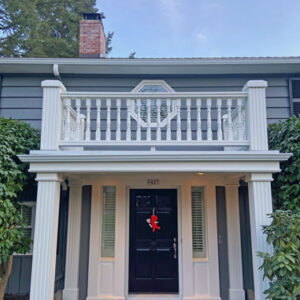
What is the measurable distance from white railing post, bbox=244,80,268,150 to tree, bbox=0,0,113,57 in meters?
12.5

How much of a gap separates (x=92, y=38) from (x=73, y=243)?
461 cm

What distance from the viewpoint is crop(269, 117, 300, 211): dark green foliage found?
12.5ft

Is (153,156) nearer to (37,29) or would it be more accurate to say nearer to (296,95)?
(296,95)

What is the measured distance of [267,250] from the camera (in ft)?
11.7

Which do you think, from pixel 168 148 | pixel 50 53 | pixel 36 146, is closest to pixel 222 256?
pixel 168 148

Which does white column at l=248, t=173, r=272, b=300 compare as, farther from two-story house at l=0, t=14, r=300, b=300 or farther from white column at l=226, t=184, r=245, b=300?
white column at l=226, t=184, r=245, b=300

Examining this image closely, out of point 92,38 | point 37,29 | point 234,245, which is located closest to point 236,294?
point 234,245

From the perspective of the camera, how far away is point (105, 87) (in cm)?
576

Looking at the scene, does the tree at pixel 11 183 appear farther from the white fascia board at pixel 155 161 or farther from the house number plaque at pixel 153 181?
the house number plaque at pixel 153 181

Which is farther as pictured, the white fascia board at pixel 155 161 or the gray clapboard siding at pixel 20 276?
the gray clapboard siding at pixel 20 276

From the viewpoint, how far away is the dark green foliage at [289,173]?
3.82m

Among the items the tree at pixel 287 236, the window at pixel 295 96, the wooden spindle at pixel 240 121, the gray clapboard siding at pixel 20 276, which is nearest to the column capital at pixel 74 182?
the gray clapboard siding at pixel 20 276

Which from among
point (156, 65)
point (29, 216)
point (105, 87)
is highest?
point (156, 65)

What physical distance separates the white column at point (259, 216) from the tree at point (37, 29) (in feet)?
43.0
